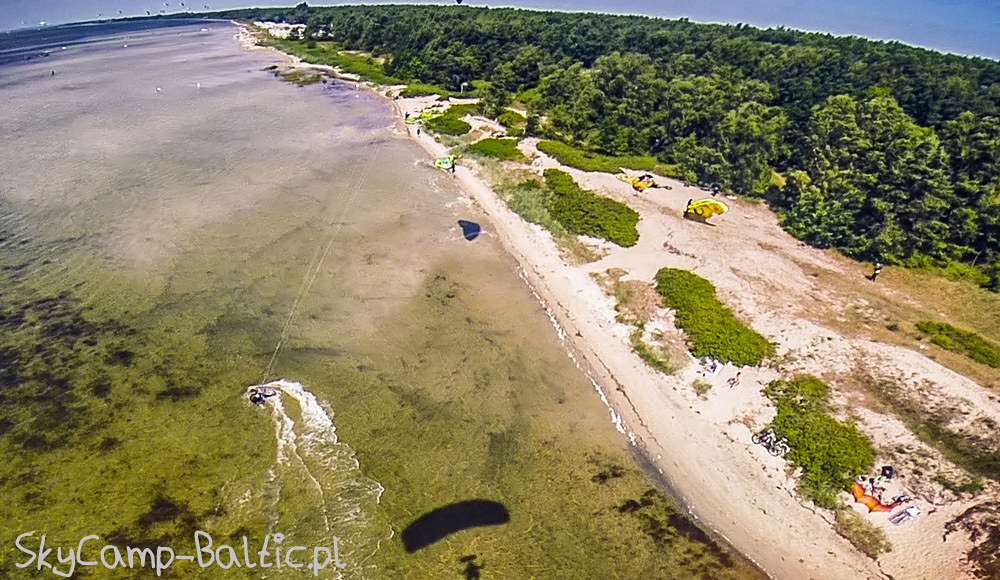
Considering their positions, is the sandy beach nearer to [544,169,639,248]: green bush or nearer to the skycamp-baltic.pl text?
[544,169,639,248]: green bush

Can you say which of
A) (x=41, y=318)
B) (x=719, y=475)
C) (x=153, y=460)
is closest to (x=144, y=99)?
(x=41, y=318)

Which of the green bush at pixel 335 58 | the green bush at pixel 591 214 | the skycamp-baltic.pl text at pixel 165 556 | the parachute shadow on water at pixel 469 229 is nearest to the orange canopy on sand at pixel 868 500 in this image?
the skycamp-baltic.pl text at pixel 165 556

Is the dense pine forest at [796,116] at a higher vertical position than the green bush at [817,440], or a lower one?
higher

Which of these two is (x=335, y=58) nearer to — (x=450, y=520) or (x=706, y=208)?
(x=706, y=208)

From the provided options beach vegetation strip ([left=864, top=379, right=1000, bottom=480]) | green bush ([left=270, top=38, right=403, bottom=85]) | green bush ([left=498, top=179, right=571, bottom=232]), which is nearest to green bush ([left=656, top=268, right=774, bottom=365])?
beach vegetation strip ([left=864, top=379, right=1000, bottom=480])

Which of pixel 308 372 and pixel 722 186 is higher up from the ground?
pixel 722 186

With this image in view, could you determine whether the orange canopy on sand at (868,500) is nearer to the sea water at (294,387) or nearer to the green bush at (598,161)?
the sea water at (294,387)

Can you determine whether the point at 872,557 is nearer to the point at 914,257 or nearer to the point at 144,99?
the point at 914,257
